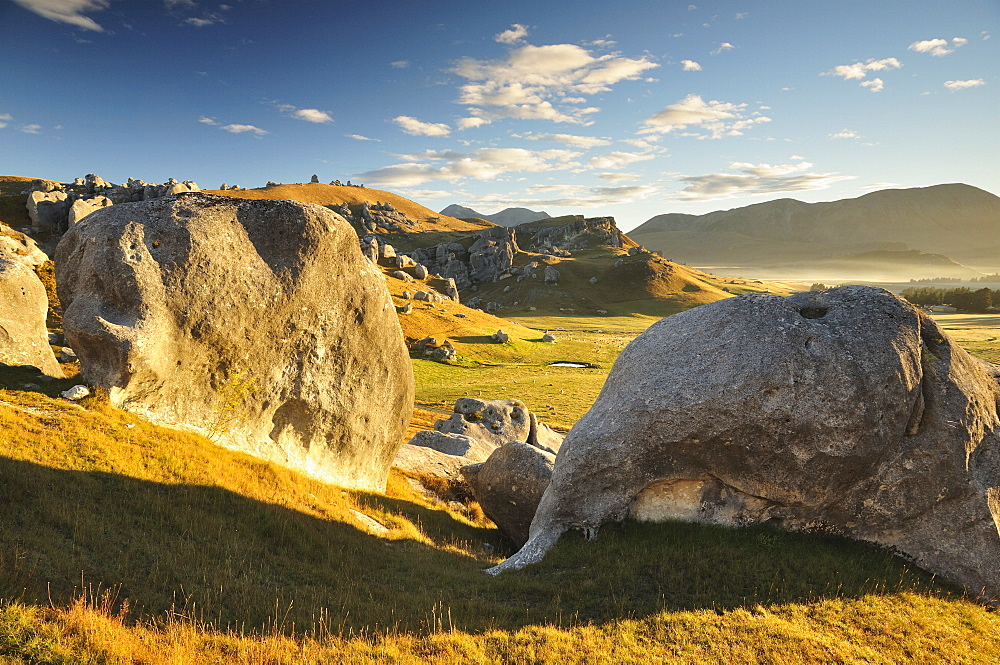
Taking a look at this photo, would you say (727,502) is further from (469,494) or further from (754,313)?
(469,494)

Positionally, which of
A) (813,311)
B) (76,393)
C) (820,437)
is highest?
(813,311)

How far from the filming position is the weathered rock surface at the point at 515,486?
18766 millimetres

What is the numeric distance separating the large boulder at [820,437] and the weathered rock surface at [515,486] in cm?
578

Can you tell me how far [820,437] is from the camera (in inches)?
446

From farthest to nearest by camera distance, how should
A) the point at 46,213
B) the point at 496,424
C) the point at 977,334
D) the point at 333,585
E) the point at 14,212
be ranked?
the point at 977,334 < the point at 14,212 < the point at 46,213 < the point at 496,424 < the point at 333,585

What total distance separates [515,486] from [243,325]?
10.8m

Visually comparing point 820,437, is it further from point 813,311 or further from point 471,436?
point 471,436

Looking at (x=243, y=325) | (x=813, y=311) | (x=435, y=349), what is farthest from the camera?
(x=435, y=349)

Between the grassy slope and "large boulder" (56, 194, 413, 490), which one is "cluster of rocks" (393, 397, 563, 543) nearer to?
"large boulder" (56, 194, 413, 490)

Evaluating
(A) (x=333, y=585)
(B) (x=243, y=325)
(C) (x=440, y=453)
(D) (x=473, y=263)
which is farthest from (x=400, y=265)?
(A) (x=333, y=585)

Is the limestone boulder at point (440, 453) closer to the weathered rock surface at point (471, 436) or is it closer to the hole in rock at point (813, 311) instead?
the weathered rock surface at point (471, 436)

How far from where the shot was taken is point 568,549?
12406mm

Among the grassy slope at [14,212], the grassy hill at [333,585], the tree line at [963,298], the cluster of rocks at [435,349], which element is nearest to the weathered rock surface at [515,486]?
the grassy hill at [333,585]

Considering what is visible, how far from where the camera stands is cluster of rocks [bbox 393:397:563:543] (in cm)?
1905
